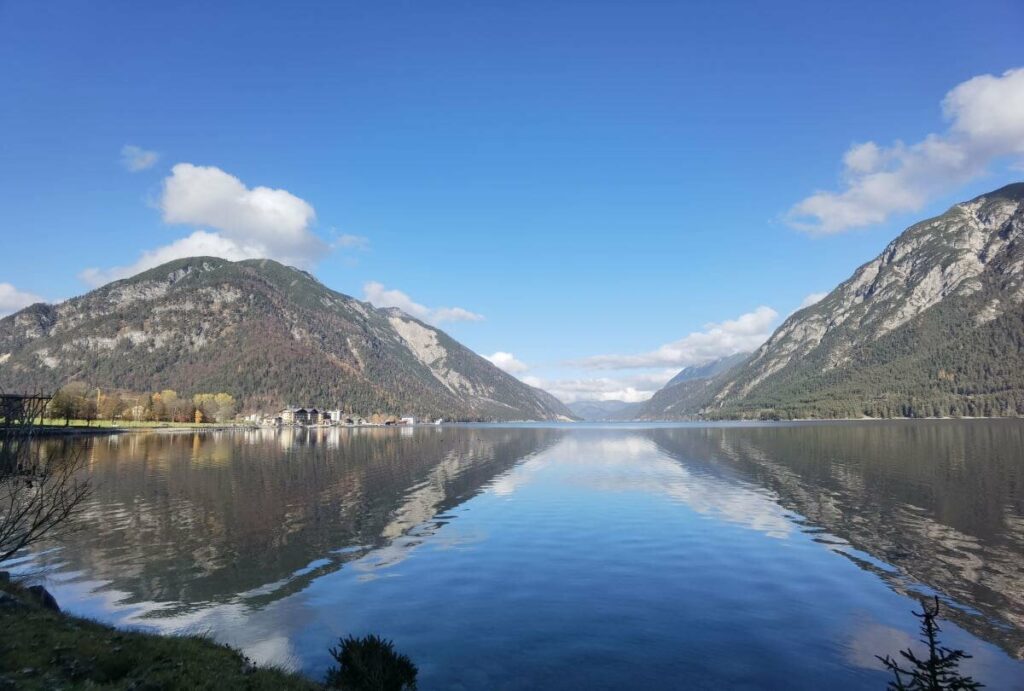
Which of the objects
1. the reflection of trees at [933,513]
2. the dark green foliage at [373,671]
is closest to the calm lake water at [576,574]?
the reflection of trees at [933,513]

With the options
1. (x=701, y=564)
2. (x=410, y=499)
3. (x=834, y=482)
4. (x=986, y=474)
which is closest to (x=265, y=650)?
(x=701, y=564)

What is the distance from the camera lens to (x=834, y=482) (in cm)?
6562

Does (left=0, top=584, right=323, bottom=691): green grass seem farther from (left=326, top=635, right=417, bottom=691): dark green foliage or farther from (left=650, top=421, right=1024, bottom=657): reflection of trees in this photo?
(left=650, top=421, right=1024, bottom=657): reflection of trees

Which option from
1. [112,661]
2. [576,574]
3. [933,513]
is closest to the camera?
[112,661]

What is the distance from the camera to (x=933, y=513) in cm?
4516

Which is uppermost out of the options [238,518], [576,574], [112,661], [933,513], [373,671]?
[112,661]

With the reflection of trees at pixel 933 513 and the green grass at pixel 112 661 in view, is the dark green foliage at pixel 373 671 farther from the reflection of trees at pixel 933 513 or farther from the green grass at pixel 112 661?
the reflection of trees at pixel 933 513

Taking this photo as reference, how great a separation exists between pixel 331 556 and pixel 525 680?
773 inches

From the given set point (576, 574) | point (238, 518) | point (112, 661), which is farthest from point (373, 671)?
point (238, 518)

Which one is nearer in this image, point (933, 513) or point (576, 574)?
point (576, 574)

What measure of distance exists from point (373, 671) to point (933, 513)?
4762cm

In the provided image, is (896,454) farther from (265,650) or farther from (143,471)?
(143,471)

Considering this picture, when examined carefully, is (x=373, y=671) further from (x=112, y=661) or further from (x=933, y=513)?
(x=933, y=513)

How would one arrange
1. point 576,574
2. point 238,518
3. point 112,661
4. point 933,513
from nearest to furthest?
point 112,661 → point 576,574 → point 933,513 → point 238,518
